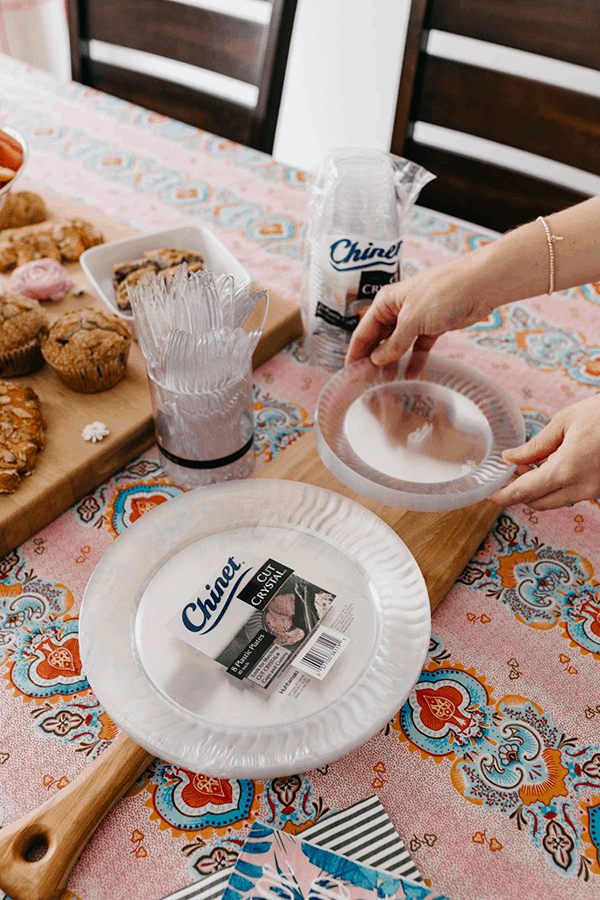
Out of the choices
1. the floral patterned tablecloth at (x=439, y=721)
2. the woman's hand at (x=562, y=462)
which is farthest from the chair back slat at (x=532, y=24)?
the woman's hand at (x=562, y=462)

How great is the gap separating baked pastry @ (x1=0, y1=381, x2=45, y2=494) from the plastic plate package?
17cm

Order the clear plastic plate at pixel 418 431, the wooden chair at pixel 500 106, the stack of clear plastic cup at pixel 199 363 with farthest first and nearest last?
the wooden chair at pixel 500 106 → the clear plastic plate at pixel 418 431 → the stack of clear plastic cup at pixel 199 363

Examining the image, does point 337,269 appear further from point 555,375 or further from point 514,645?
point 514,645

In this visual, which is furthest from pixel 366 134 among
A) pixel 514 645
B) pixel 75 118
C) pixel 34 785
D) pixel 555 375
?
pixel 34 785

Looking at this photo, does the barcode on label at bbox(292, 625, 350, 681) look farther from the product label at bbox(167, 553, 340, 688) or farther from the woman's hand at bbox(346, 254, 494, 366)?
the woman's hand at bbox(346, 254, 494, 366)

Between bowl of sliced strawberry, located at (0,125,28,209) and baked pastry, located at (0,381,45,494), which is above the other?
bowl of sliced strawberry, located at (0,125,28,209)

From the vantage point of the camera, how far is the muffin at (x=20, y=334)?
0.82 meters

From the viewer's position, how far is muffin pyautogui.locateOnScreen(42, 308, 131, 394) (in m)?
0.80

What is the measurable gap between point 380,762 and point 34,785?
0.90 feet

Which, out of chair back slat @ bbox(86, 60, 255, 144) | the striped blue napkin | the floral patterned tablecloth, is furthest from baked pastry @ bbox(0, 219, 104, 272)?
the striped blue napkin

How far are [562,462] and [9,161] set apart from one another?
70cm

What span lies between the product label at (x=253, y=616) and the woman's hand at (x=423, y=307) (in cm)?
32

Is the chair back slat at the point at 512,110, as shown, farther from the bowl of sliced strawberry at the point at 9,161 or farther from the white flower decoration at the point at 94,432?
the white flower decoration at the point at 94,432

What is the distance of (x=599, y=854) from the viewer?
523 millimetres
